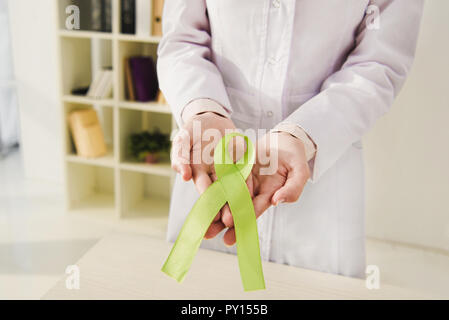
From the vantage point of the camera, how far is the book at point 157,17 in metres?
1.87

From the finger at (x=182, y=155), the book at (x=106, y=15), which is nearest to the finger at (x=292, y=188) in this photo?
the finger at (x=182, y=155)

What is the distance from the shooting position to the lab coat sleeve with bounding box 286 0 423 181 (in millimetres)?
630

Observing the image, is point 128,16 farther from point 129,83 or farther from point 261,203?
point 261,203

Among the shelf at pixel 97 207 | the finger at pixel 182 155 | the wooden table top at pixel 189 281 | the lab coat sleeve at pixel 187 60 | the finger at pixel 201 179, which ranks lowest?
the shelf at pixel 97 207

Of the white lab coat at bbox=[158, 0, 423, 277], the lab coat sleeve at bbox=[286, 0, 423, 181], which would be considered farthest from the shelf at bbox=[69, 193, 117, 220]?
the lab coat sleeve at bbox=[286, 0, 423, 181]

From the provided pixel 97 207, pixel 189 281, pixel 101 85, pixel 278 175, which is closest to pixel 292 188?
pixel 278 175

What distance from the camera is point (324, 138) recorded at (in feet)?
2.04

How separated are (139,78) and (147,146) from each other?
1.15ft

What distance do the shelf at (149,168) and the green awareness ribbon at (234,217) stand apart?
1594mm

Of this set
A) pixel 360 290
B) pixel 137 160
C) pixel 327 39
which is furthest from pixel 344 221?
pixel 137 160

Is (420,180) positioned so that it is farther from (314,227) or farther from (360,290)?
(360,290)

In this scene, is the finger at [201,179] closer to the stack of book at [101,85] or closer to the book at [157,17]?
the book at [157,17]

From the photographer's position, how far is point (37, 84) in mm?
2477
